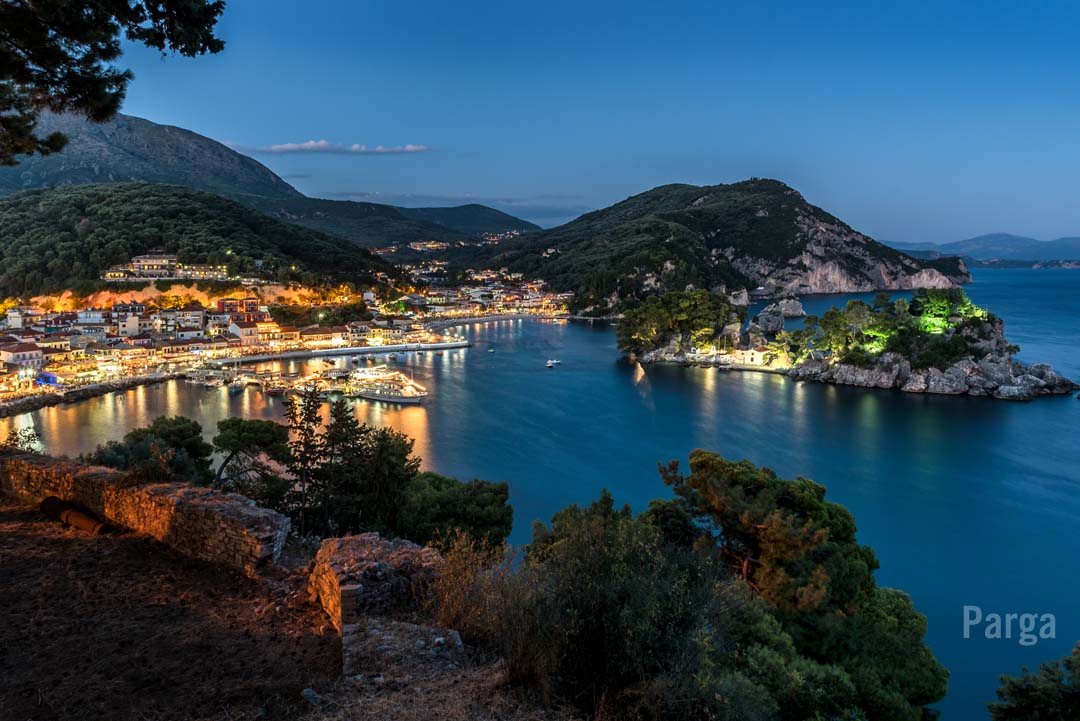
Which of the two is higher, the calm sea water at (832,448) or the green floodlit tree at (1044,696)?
the green floodlit tree at (1044,696)

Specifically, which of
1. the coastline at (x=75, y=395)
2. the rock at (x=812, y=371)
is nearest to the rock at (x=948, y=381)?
the rock at (x=812, y=371)

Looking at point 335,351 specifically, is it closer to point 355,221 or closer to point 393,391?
point 393,391

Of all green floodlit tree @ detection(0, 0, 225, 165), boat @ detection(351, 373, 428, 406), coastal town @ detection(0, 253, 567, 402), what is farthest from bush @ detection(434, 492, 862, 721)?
coastal town @ detection(0, 253, 567, 402)

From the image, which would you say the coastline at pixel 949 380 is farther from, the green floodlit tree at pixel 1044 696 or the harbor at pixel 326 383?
the green floodlit tree at pixel 1044 696

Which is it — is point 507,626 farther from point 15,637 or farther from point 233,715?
point 15,637

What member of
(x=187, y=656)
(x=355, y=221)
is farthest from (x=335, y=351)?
(x=355, y=221)

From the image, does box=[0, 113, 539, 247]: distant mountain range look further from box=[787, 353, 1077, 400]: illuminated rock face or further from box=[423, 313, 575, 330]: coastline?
box=[787, 353, 1077, 400]: illuminated rock face
